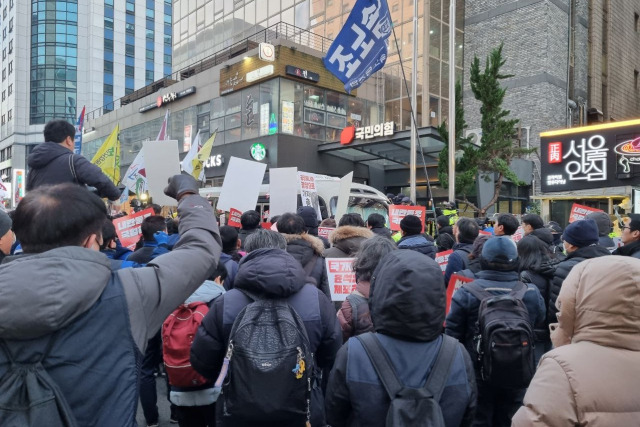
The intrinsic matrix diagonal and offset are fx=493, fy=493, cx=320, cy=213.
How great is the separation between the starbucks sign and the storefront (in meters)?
12.6

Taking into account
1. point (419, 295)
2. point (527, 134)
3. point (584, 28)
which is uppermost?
point (584, 28)

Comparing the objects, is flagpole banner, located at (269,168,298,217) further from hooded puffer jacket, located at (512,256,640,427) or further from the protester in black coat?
hooded puffer jacket, located at (512,256,640,427)

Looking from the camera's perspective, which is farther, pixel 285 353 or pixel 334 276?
pixel 334 276

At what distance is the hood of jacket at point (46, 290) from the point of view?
4.64 ft

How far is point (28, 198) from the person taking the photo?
1.66 m

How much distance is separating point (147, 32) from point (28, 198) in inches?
3375

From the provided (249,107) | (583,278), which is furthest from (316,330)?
(249,107)

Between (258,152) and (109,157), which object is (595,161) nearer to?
(109,157)

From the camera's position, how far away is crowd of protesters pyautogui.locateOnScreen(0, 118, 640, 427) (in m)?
1.50

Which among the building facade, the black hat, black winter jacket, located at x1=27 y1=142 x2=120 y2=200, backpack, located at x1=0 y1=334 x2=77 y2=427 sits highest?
the building facade

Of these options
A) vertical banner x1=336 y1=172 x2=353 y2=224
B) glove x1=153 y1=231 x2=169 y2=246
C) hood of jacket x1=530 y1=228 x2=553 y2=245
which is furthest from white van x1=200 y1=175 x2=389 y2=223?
glove x1=153 y1=231 x2=169 y2=246

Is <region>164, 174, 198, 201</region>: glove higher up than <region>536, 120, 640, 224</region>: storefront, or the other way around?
<region>536, 120, 640, 224</region>: storefront

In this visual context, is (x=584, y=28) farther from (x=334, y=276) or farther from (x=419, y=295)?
(x=419, y=295)

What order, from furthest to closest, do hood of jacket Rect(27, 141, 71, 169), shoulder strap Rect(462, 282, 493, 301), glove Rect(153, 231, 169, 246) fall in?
glove Rect(153, 231, 169, 246)
hood of jacket Rect(27, 141, 71, 169)
shoulder strap Rect(462, 282, 493, 301)
